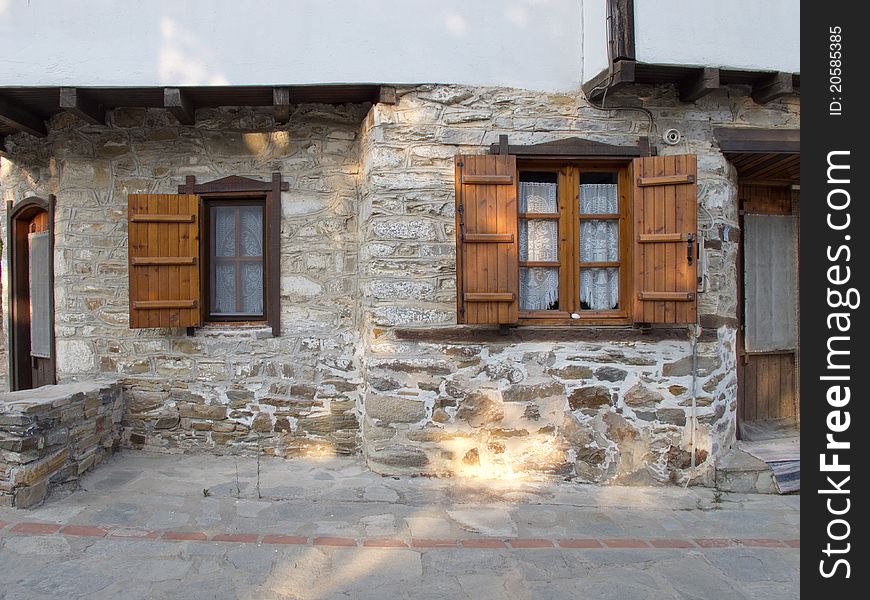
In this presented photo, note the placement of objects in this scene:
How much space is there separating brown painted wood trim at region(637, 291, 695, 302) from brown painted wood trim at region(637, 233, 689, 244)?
15.0 inches

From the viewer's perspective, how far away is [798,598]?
288 cm

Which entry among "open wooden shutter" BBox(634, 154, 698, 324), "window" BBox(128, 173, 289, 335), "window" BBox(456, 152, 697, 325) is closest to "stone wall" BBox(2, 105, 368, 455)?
"window" BBox(128, 173, 289, 335)

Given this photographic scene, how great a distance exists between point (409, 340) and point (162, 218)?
7.61 feet

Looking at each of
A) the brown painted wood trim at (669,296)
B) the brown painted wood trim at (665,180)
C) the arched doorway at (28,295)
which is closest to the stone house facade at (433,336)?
the brown painted wood trim at (665,180)

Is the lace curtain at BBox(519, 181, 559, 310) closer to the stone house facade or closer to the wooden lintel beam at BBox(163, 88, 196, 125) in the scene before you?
the stone house facade

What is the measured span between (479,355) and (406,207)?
126 centimetres

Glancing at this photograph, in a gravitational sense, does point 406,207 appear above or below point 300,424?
above

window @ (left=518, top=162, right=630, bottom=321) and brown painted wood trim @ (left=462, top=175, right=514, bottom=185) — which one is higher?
brown painted wood trim @ (left=462, top=175, right=514, bottom=185)

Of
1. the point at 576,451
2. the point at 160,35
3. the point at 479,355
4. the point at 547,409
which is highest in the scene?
the point at 160,35

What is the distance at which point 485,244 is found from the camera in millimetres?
4184

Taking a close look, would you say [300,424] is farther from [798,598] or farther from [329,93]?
[798,598]

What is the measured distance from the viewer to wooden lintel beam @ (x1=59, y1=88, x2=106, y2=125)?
4324 millimetres
